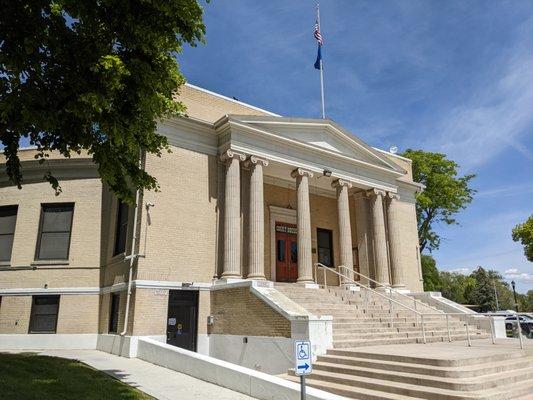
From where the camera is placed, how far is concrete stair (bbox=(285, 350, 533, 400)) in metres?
8.24

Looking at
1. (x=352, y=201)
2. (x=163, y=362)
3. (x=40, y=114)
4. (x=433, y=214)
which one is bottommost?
(x=163, y=362)

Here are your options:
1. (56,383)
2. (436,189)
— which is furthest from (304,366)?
(436,189)

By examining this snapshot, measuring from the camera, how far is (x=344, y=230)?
20.1m

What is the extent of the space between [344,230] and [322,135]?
4444 mm

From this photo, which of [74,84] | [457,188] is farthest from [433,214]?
[74,84]

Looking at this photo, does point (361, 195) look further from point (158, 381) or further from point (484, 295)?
point (484, 295)

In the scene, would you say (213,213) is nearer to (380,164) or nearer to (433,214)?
(380,164)

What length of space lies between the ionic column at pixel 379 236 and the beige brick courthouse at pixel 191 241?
0.07 metres

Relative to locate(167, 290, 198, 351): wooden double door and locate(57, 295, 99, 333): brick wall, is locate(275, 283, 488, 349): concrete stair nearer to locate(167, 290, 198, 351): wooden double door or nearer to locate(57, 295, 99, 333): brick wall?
locate(167, 290, 198, 351): wooden double door

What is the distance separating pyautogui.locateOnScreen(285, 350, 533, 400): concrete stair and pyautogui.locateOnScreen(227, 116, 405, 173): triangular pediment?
1044 centimetres

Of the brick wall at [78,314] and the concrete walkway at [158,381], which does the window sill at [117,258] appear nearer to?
the brick wall at [78,314]

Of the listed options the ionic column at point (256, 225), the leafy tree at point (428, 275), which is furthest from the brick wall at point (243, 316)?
the leafy tree at point (428, 275)

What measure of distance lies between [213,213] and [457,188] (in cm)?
2858

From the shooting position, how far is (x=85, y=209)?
19.2m
